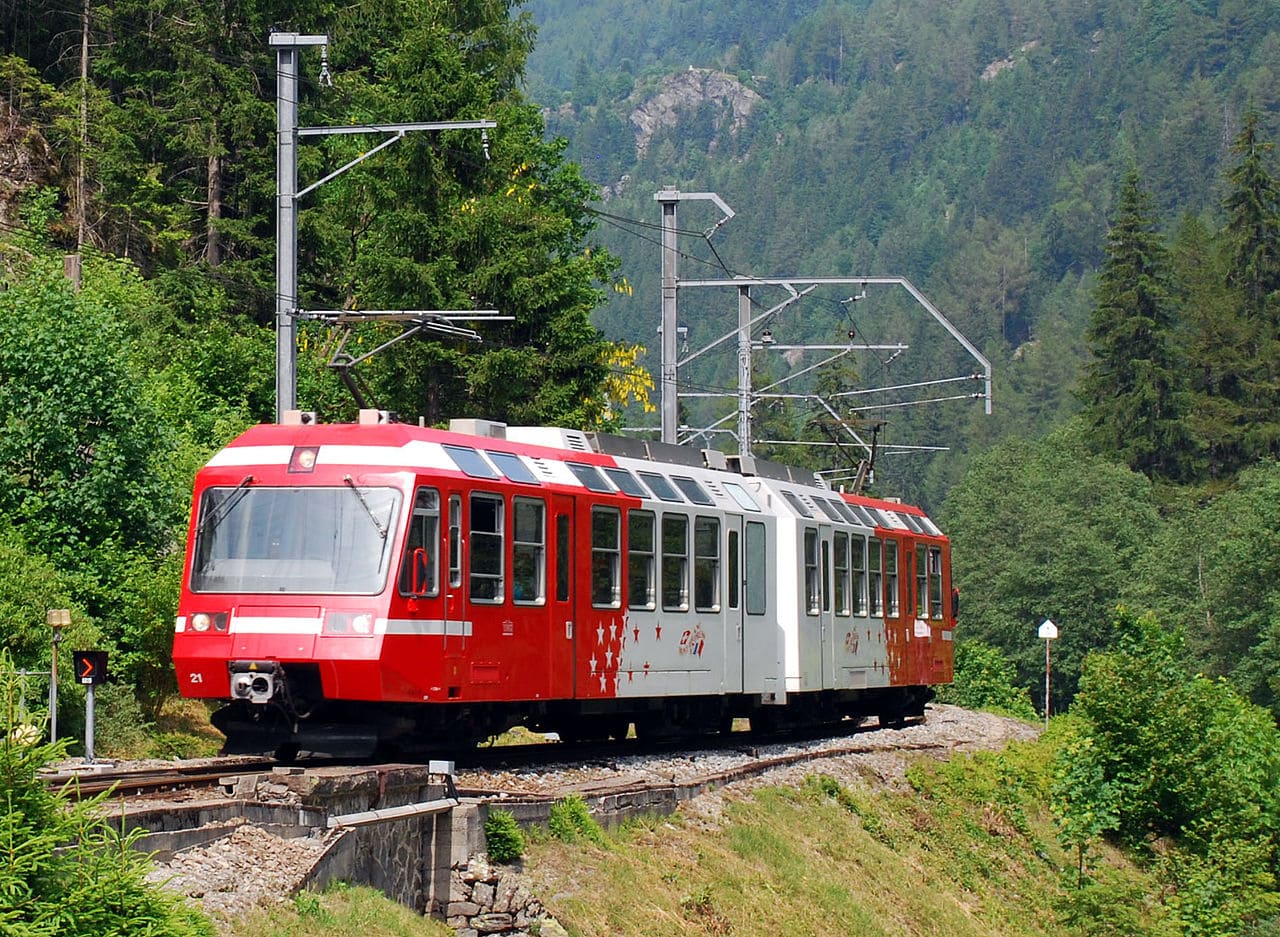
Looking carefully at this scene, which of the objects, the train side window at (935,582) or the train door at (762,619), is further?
the train side window at (935,582)

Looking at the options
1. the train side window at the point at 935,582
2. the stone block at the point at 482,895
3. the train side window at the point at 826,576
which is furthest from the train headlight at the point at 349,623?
the train side window at the point at 935,582

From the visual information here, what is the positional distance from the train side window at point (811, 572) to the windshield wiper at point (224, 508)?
9.94 m

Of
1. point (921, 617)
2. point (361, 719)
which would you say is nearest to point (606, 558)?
point (361, 719)

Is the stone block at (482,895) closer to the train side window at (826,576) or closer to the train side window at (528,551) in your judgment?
the train side window at (528,551)

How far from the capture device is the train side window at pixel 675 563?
22.2 metres

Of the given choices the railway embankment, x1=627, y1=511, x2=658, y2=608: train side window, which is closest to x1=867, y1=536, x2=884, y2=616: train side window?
x1=627, y1=511, x2=658, y2=608: train side window

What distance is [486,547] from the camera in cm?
1848

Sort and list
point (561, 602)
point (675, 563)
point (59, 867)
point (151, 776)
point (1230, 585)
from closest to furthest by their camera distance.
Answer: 1. point (59, 867)
2. point (151, 776)
3. point (561, 602)
4. point (675, 563)
5. point (1230, 585)

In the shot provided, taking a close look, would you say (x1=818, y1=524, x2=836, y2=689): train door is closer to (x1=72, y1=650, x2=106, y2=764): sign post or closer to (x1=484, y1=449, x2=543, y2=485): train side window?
(x1=484, y1=449, x2=543, y2=485): train side window

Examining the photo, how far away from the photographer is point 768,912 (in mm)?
18422

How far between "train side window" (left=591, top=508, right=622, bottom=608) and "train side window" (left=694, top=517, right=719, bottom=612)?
2.07 meters

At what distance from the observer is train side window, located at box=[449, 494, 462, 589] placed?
17.9 meters

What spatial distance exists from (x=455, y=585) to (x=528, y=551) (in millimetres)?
1451

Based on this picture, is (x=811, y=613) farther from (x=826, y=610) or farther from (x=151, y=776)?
(x=151, y=776)
